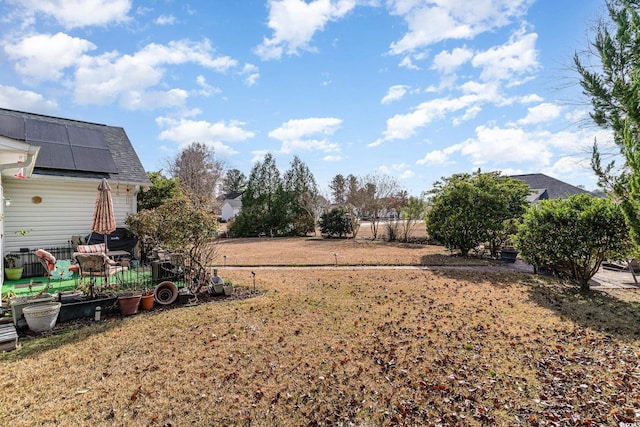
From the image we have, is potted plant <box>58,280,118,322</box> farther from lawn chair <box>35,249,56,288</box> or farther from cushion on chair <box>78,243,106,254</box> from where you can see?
cushion on chair <box>78,243,106,254</box>

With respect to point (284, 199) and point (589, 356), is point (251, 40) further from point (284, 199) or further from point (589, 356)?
point (284, 199)

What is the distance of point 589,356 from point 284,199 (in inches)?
936

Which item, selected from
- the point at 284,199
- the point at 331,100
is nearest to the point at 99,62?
the point at 331,100

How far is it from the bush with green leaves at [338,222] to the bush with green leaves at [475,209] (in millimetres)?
9293

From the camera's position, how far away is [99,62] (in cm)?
1065

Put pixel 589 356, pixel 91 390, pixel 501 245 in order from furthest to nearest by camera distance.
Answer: pixel 501 245
pixel 589 356
pixel 91 390

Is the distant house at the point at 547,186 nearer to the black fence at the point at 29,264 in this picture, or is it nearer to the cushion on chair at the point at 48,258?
the cushion on chair at the point at 48,258

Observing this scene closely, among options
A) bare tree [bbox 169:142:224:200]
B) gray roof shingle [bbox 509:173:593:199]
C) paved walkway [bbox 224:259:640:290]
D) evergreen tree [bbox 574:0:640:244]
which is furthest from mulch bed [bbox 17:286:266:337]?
gray roof shingle [bbox 509:173:593:199]

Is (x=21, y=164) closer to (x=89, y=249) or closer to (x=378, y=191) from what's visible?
(x=89, y=249)

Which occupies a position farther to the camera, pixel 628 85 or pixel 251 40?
pixel 251 40

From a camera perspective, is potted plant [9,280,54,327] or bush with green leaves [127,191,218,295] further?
bush with green leaves [127,191,218,295]

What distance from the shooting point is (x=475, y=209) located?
43.5 feet

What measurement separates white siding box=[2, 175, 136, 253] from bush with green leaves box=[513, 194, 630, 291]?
1392cm

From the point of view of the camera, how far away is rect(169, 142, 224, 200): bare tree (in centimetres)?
3267
